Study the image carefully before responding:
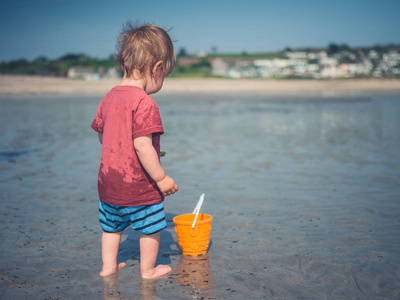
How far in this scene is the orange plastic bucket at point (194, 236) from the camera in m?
3.01

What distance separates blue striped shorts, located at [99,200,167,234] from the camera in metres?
2.64

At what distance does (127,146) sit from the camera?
2600 millimetres

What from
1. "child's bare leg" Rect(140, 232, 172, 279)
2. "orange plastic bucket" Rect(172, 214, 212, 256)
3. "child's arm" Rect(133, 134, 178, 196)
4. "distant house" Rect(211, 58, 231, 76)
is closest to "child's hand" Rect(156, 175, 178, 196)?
"child's arm" Rect(133, 134, 178, 196)

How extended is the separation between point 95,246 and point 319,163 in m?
4.25

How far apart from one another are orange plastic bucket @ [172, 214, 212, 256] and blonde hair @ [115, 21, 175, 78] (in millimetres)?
1133

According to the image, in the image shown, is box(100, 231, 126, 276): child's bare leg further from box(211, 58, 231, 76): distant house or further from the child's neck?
box(211, 58, 231, 76): distant house

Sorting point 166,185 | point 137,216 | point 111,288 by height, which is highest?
point 166,185

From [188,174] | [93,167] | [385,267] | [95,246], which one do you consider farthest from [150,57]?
[93,167]

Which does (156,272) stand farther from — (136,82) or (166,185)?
(136,82)

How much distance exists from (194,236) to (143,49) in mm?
1371

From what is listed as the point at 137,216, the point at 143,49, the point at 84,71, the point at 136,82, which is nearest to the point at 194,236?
the point at 137,216

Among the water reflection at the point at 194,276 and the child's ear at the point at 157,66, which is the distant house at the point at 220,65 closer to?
the water reflection at the point at 194,276

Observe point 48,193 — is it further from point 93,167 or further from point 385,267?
point 385,267

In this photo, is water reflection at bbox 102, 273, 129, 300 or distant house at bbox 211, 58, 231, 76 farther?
distant house at bbox 211, 58, 231, 76
